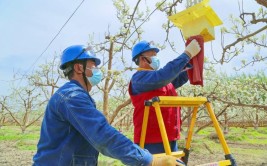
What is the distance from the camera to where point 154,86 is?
9.04 feet

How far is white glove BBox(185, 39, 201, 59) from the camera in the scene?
8.63 ft

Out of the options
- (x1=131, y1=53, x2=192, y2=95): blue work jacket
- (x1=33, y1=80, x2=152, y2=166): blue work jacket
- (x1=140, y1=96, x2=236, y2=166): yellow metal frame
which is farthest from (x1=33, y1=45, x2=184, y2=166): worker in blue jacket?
(x1=131, y1=53, x2=192, y2=95): blue work jacket

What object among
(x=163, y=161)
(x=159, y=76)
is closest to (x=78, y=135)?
(x=163, y=161)

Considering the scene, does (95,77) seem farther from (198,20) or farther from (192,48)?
(198,20)

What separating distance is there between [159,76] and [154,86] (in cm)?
13

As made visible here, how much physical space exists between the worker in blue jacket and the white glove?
2.96 ft

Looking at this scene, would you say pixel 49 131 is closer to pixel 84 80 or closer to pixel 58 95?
pixel 58 95

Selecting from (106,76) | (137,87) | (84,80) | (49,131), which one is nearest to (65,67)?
(84,80)

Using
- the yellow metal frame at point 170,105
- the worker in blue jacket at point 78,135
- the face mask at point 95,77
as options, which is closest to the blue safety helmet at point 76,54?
the worker in blue jacket at point 78,135

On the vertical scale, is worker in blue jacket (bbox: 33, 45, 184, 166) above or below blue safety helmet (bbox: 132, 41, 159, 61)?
below

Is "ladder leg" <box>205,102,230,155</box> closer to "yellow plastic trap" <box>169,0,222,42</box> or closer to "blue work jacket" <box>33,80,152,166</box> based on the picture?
"yellow plastic trap" <box>169,0,222,42</box>

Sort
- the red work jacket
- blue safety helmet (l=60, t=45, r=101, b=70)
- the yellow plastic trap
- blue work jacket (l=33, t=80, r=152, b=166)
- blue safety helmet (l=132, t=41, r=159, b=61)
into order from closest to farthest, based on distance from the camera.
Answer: blue work jacket (l=33, t=80, r=152, b=166)
blue safety helmet (l=60, t=45, r=101, b=70)
the yellow plastic trap
the red work jacket
blue safety helmet (l=132, t=41, r=159, b=61)

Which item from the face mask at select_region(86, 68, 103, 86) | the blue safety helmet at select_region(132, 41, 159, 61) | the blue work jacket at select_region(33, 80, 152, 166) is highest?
the blue safety helmet at select_region(132, 41, 159, 61)

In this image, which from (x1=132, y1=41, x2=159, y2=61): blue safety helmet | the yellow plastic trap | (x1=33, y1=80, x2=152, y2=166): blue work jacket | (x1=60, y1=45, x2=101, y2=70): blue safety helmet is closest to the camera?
(x1=33, y1=80, x2=152, y2=166): blue work jacket
